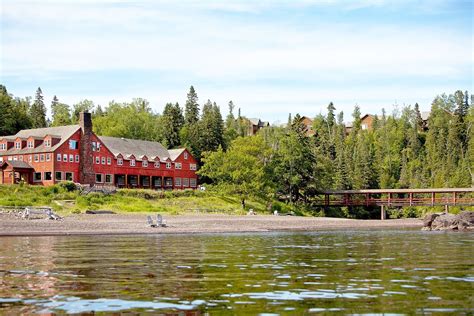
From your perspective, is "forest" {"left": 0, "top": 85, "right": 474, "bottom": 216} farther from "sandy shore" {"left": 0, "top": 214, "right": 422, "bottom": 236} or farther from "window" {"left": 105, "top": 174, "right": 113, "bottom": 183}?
"sandy shore" {"left": 0, "top": 214, "right": 422, "bottom": 236}

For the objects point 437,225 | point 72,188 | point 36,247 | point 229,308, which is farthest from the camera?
point 72,188

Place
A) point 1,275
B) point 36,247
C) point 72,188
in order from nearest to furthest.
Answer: point 1,275, point 36,247, point 72,188

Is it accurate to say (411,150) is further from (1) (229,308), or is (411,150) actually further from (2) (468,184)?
(1) (229,308)

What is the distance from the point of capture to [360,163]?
105 m

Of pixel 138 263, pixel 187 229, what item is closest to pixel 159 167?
pixel 187 229

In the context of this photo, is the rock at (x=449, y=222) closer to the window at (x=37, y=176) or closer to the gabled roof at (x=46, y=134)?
the gabled roof at (x=46, y=134)

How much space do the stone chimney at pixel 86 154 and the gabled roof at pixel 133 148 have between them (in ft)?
15.9

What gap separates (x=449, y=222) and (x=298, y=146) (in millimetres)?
36012

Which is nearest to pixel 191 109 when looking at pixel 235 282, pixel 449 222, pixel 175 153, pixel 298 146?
pixel 175 153

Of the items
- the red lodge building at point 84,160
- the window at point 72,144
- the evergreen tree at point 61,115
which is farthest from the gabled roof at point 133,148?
the evergreen tree at point 61,115

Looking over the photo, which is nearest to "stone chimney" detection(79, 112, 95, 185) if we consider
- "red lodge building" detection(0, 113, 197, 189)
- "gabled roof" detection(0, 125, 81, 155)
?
"red lodge building" detection(0, 113, 197, 189)

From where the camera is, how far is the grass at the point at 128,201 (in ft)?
203

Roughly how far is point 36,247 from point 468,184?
85852 millimetres

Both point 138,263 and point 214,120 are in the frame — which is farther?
point 214,120
